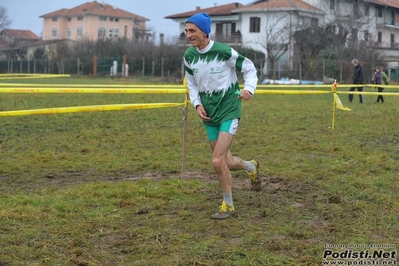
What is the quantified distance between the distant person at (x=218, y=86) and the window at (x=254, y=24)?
5435cm

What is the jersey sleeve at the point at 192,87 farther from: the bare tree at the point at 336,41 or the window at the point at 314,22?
the window at the point at 314,22

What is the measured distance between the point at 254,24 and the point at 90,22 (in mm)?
41261

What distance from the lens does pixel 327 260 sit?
466 cm

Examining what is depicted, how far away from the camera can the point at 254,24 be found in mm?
60188

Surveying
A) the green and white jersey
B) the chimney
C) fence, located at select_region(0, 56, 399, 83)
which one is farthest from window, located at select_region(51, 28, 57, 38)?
the green and white jersey

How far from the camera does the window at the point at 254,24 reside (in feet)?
196

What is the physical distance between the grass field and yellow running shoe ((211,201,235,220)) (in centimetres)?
9

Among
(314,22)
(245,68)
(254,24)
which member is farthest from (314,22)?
(245,68)

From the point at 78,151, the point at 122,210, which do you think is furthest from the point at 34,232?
the point at 78,151

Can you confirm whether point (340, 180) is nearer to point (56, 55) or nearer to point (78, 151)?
point (78, 151)

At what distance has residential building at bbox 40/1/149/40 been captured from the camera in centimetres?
9425

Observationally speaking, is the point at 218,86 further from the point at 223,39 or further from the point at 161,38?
the point at 161,38

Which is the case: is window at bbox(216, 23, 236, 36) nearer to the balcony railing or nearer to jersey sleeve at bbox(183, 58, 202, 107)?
the balcony railing

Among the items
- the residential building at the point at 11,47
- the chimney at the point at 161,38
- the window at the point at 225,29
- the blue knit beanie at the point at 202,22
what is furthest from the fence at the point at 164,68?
the blue knit beanie at the point at 202,22
